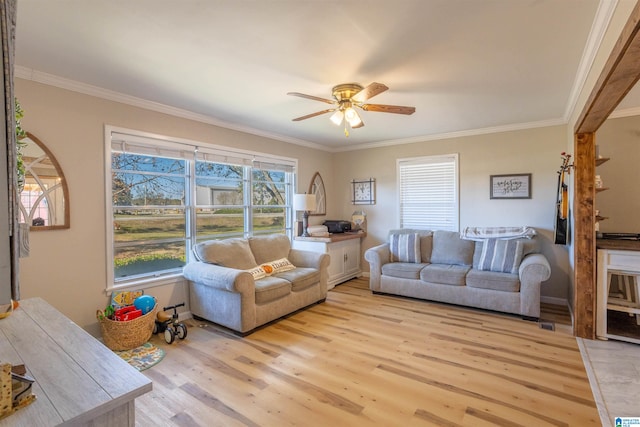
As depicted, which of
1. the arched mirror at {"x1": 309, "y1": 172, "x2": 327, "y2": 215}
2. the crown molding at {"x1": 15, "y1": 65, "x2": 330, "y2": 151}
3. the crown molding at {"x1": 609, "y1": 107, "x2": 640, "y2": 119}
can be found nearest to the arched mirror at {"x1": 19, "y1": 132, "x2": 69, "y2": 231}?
the crown molding at {"x1": 15, "y1": 65, "x2": 330, "y2": 151}

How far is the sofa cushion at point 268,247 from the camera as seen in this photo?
412 centimetres

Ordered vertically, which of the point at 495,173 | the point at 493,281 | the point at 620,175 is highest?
the point at 495,173

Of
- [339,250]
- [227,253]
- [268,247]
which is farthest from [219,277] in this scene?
[339,250]

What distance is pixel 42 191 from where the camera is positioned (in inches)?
106

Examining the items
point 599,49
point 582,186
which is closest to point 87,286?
point 599,49

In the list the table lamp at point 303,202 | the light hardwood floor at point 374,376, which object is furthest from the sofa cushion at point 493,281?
the table lamp at point 303,202

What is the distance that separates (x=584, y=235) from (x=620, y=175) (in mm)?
1352

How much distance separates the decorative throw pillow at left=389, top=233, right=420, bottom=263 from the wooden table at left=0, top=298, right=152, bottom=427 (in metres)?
4.04

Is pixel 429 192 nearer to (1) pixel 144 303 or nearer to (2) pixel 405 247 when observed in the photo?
(2) pixel 405 247

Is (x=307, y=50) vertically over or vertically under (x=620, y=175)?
over

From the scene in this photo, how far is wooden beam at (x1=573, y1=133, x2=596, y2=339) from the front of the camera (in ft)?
9.82

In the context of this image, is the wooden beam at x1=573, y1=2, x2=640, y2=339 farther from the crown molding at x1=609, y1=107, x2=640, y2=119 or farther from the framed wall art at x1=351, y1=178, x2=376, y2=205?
the framed wall art at x1=351, y1=178, x2=376, y2=205

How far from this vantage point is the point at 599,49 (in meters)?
2.09

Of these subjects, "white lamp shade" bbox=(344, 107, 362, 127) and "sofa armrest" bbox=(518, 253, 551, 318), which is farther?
"sofa armrest" bbox=(518, 253, 551, 318)
